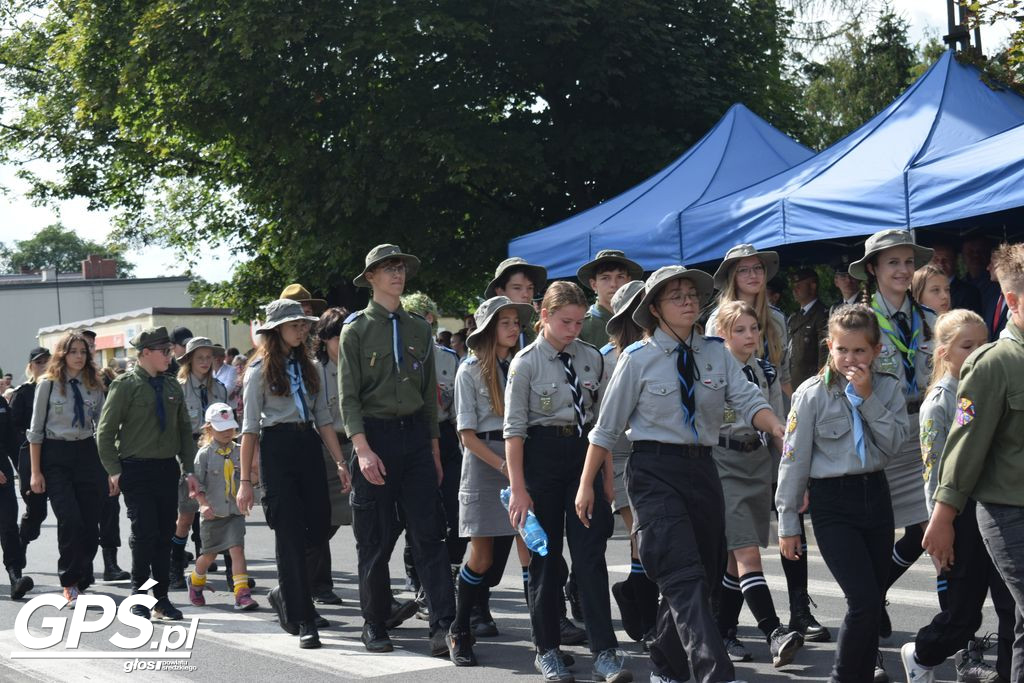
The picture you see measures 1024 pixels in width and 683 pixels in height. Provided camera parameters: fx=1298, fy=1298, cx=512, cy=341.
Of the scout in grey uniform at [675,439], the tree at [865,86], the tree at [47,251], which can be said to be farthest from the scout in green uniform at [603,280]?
the tree at [47,251]

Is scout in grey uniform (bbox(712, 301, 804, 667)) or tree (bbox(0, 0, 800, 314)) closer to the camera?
scout in grey uniform (bbox(712, 301, 804, 667))

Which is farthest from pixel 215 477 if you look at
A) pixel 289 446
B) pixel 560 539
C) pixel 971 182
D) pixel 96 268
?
pixel 96 268

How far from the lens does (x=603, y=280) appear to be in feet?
26.1

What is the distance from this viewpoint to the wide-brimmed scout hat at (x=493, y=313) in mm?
7230

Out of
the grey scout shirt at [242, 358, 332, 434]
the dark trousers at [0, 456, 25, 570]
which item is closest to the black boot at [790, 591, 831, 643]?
the grey scout shirt at [242, 358, 332, 434]

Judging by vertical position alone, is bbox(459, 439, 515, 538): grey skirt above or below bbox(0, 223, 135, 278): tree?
below

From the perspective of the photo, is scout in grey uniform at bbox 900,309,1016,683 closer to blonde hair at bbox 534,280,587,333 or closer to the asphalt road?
the asphalt road

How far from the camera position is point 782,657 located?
21.4 feet

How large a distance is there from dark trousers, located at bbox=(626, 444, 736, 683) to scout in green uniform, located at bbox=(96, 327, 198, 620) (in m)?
4.39

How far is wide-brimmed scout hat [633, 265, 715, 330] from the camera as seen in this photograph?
5.70 meters

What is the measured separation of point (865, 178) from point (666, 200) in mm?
3092

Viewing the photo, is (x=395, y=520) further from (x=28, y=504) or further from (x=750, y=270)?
(x=28, y=504)

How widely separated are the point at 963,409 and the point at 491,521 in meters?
3.19

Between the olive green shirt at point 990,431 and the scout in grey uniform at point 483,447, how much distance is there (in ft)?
9.69
